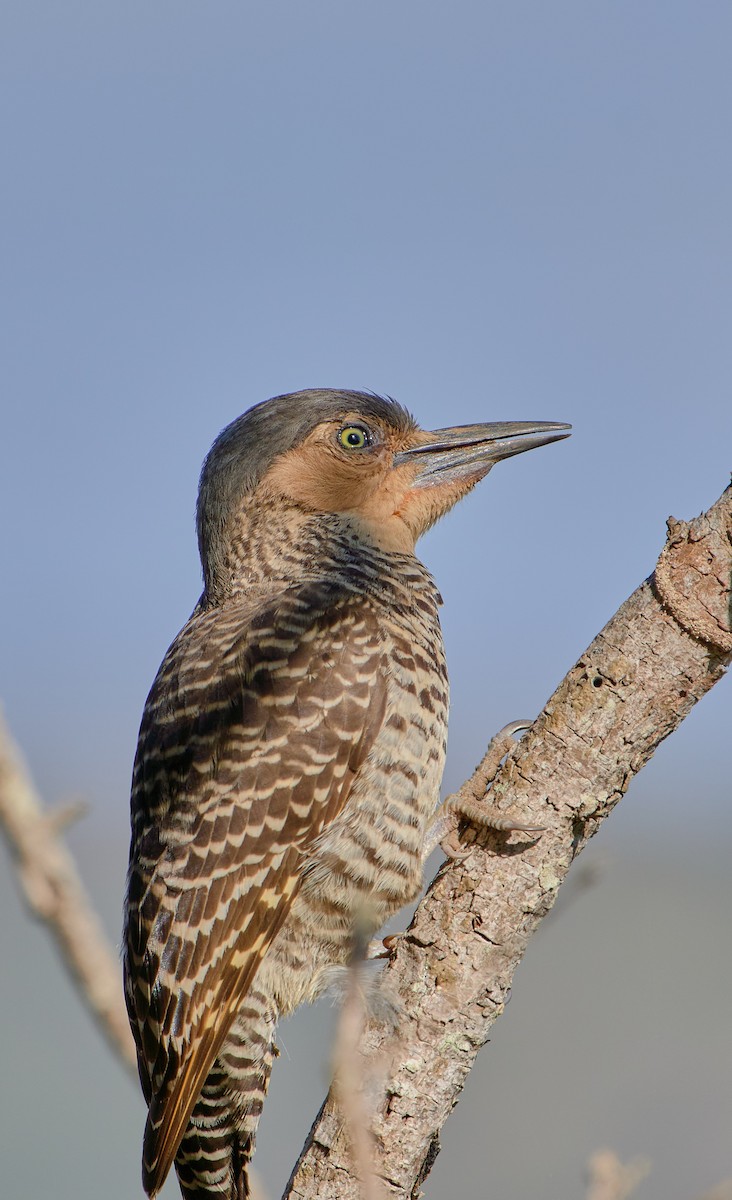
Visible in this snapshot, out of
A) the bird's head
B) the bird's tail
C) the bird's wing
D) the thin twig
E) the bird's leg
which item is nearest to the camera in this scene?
the thin twig

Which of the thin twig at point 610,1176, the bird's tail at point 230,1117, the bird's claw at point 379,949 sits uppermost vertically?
the bird's claw at point 379,949

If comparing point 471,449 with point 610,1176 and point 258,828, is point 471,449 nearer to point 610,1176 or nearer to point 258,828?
point 258,828

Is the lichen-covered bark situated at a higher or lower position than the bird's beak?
lower

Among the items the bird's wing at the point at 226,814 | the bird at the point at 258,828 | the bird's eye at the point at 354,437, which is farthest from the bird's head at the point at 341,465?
the bird's wing at the point at 226,814

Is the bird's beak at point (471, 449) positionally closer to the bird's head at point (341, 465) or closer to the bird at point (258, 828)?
the bird's head at point (341, 465)

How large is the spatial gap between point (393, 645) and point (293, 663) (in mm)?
414

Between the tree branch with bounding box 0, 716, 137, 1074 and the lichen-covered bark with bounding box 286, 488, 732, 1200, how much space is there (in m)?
0.84

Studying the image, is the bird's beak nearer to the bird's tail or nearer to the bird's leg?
the bird's leg

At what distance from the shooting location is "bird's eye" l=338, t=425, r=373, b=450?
20.5ft

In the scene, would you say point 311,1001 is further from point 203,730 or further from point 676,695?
point 676,695

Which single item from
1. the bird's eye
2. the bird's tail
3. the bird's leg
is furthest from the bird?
the bird's eye

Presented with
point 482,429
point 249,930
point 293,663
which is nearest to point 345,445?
point 482,429

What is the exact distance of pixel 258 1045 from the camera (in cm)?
500

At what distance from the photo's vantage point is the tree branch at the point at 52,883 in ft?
12.3
